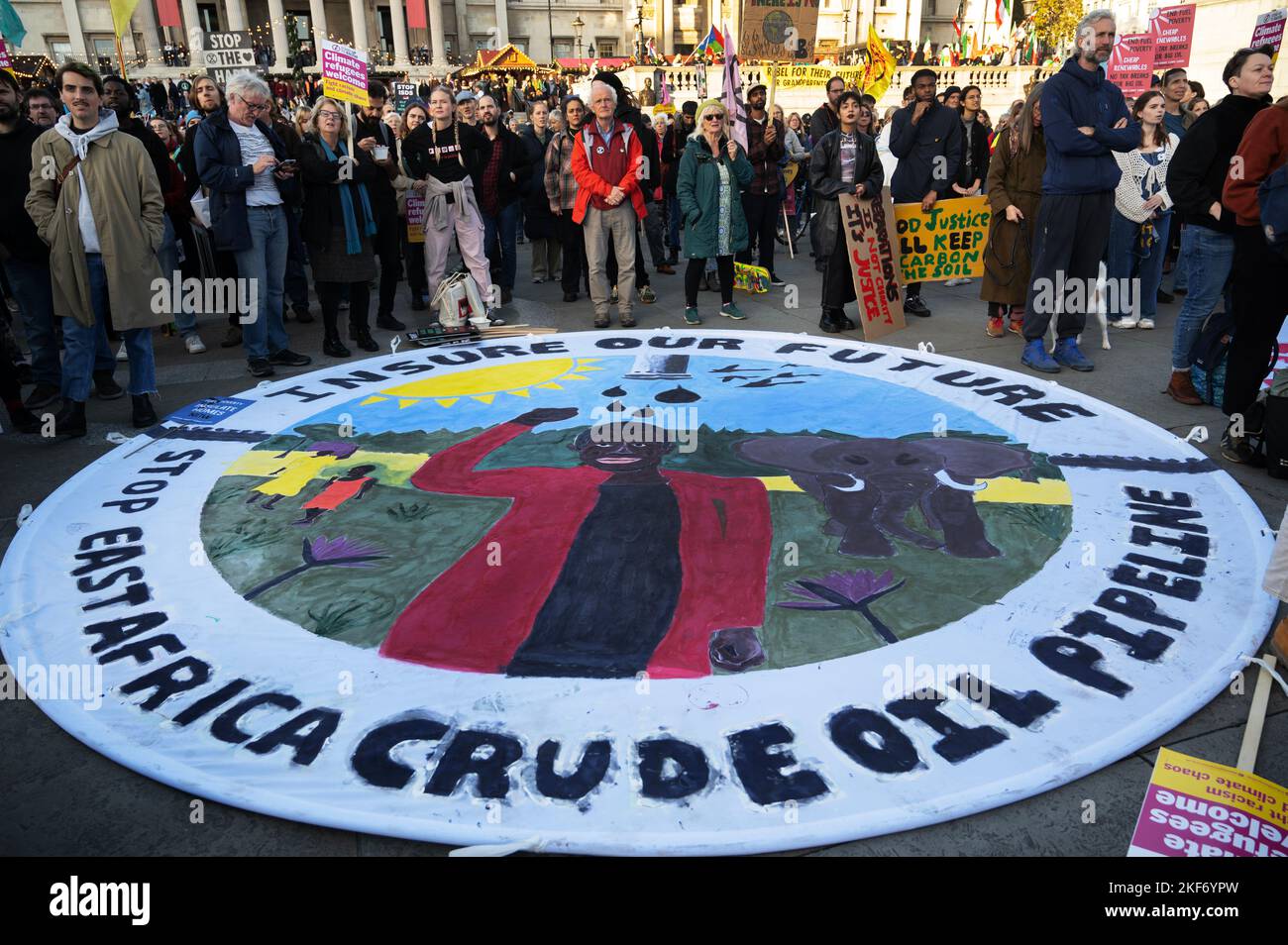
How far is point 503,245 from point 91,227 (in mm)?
4237

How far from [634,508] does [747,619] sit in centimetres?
102

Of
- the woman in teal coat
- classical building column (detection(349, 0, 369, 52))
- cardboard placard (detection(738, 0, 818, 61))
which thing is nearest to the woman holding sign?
the woman in teal coat

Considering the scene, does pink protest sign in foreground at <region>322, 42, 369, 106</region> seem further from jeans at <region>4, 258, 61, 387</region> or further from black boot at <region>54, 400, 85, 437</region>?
black boot at <region>54, 400, 85, 437</region>

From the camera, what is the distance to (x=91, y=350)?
5242 millimetres

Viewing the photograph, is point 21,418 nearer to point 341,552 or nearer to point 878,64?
point 341,552

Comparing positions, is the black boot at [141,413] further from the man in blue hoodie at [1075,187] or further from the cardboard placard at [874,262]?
the man in blue hoodie at [1075,187]

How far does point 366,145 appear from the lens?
22.9ft

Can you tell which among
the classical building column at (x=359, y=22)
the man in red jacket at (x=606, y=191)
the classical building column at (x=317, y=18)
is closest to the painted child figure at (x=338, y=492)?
the man in red jacket at (x=606, y=191)

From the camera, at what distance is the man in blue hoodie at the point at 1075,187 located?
5.41 m
